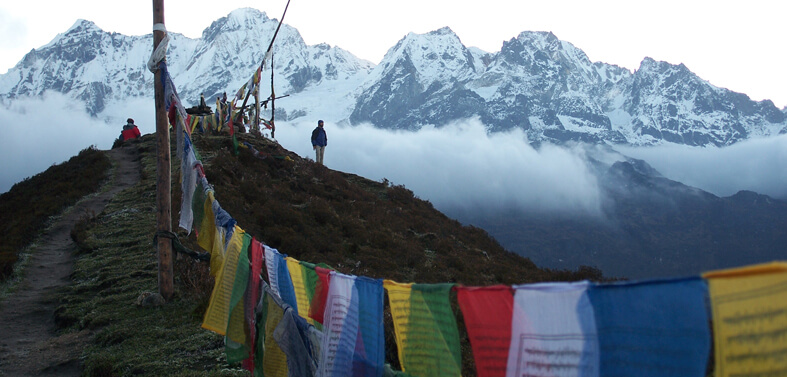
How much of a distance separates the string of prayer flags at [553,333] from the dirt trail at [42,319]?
251 inches

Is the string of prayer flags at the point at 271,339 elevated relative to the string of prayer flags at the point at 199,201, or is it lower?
lower

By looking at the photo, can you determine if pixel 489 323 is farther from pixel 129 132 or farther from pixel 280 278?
pixel 129 132

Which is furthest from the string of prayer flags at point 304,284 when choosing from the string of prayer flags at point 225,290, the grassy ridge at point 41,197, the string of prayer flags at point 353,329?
the grassy ridge at point 41,197

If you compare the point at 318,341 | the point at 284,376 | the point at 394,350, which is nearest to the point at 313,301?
the point at 318,341

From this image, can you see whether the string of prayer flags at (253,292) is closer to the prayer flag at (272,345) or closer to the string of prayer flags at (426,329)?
the prayer flag at (272,345)

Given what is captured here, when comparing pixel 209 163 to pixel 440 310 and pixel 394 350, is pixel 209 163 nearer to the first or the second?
pixel 394 350

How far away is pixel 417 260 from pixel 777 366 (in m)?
15.2

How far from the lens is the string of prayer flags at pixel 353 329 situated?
3574 millimetres

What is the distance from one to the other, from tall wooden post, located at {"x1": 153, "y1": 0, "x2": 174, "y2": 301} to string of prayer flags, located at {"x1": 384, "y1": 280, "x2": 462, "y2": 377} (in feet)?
22.7

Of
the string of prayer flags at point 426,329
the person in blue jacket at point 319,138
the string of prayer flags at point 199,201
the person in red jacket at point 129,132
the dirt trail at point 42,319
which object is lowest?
the dirt trail at point 42,319

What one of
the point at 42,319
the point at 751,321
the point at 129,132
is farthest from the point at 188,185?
the point at 129,132

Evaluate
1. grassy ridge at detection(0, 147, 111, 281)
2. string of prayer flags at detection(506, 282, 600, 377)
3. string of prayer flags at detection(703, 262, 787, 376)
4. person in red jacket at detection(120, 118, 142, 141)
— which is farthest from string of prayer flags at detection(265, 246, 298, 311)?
person in red jacket at detection(120, 118, 142, 141)

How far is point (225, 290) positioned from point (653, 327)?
198 inches

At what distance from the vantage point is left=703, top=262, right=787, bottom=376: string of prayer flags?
5.93ft
